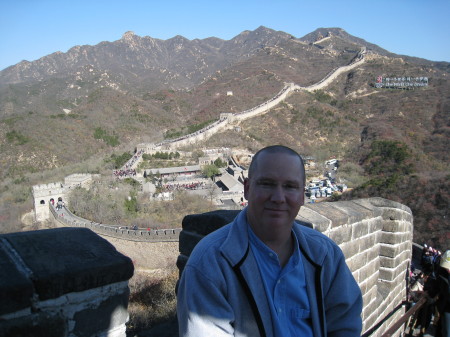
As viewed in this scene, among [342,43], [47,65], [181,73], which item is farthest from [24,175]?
[47,65]

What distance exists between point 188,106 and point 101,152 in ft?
95.2

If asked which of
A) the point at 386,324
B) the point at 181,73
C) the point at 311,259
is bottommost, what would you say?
the point at 386,324

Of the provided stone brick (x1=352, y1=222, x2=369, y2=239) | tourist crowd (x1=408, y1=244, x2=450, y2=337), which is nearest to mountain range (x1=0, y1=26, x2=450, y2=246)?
tourist crowd (x1=408, y1=244, x2=450, y2=337)

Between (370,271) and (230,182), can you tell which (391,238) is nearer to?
(370,271)

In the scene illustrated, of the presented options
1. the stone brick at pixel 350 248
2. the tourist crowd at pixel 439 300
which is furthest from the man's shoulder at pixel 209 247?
the tourist crowd at pixel 439 300

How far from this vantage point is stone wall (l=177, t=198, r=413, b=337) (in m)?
2.93

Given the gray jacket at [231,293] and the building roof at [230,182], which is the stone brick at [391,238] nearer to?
the gray jacket at [231,293]

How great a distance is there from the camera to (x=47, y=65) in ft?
497

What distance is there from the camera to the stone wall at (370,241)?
2.93 metres

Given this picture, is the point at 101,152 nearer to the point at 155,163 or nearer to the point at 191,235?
the point at 155,163

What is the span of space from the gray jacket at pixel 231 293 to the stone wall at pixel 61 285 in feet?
1.22

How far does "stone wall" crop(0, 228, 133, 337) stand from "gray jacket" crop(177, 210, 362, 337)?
371mm

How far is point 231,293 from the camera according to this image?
1.47 meters

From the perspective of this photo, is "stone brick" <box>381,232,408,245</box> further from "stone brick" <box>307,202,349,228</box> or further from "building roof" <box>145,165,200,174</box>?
"building roof" <box>145,165,200,174</box>
